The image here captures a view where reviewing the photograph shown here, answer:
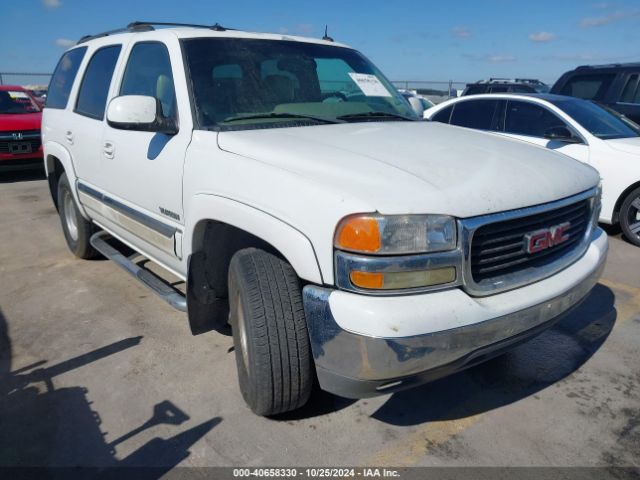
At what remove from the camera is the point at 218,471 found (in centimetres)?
231

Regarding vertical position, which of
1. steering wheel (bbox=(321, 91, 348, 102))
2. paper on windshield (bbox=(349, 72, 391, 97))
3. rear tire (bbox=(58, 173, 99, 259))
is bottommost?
rear tire (bbox=(58, 173, 99, 259))

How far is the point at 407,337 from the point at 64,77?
444cm

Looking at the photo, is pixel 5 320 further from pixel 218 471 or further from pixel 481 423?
pixel 481 423

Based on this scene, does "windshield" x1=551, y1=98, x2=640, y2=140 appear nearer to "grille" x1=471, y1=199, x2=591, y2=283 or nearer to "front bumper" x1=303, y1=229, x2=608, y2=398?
"grille" x1=471, y1=199, x2=591, y2=283

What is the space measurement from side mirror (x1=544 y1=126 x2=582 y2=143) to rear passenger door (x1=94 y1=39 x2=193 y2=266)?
4685 mm

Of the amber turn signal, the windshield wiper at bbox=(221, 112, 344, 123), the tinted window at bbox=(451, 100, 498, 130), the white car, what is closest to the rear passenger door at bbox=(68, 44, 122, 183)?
the windshield wiper at bbox=(221, 112, 344, 123)

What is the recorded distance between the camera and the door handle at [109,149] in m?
3.60

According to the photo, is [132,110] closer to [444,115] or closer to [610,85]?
[444,115]

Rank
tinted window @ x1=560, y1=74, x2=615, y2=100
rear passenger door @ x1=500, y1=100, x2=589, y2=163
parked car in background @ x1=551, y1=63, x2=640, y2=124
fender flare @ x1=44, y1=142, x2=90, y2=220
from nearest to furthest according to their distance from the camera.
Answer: fender flare @ x1=44, y1=142, x2=90, y2=220
rear passenger door @ x1=500, y1=100, x2=589, y2=163
parked car in background @ x1=551, y1=63, x2=640, y2=124
tinted window @ x1=560, y1=74, x2=615, y2=100

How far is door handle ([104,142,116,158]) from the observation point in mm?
3599

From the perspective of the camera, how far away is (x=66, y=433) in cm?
255

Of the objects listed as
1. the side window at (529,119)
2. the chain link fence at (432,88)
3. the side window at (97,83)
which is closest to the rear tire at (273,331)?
the side window at (97,83)

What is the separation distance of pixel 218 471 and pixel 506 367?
1812mm

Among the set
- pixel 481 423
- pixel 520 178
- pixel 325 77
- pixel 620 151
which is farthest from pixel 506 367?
pixel 620 151
